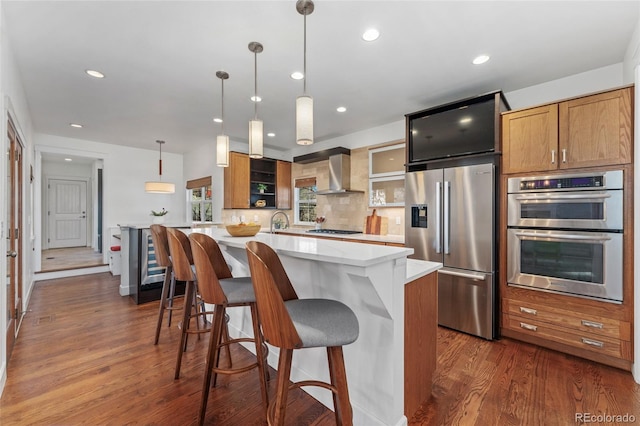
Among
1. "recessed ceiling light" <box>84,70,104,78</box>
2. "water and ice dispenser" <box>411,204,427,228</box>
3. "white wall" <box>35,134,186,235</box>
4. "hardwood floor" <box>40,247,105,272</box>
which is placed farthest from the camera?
"white wall" <box>35,134,186,235</box>

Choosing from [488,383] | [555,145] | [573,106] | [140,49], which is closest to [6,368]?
[140,49]

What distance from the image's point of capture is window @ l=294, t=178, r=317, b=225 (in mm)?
5681

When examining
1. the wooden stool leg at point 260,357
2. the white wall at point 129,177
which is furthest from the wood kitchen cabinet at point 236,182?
the wooden stool leg at point 260,357

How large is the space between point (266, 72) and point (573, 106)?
2689 mm

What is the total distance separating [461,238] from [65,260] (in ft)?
24.7

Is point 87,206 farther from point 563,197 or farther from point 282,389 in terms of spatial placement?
point 563,197

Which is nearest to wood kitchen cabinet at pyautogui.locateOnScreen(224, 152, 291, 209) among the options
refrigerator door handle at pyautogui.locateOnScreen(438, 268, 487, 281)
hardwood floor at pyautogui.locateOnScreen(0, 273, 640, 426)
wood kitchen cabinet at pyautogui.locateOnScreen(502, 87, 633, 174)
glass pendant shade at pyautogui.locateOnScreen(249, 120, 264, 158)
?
hardwood floor at pyautogui.locateOnScreen(0, 273, 640, 426)

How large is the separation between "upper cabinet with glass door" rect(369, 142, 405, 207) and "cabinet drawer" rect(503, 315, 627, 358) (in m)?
2.00

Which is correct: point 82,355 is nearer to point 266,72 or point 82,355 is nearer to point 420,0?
point 266,72

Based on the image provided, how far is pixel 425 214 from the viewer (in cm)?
321

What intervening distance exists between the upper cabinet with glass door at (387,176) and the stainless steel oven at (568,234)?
1668mm

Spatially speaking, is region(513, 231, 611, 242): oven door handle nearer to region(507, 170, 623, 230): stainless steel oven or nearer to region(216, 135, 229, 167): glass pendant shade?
region(507, 170, 623, 230): stainless steel oven

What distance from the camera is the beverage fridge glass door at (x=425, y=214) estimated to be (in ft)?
10.1

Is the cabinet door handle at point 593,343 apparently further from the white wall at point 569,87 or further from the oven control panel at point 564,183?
the white wall at point 569,87
